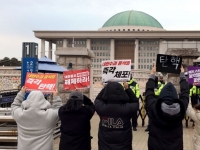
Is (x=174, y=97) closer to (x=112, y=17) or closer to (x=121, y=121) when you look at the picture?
(x=121, y=121)

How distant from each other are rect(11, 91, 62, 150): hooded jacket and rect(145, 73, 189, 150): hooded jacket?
1.48 meters

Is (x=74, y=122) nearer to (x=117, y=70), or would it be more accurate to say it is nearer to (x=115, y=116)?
(x=115, y=116)

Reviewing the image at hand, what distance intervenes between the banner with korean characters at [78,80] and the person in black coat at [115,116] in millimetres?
3130

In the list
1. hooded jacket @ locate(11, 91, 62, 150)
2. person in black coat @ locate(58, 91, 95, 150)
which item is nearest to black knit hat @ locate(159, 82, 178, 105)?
person in black coat @ locate(58, 91, 95, 150)

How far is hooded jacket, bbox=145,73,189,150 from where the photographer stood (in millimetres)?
4684

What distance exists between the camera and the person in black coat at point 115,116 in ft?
16.2

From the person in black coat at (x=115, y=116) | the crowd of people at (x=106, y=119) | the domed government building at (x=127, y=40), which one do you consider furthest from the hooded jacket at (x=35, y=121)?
the domed government building at (x=127, y=40)

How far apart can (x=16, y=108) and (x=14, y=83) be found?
18702mm

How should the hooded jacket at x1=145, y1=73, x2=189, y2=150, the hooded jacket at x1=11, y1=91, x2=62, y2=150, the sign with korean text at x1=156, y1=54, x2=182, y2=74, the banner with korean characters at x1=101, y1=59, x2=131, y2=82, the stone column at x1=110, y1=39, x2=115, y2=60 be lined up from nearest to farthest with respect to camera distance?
1. the hooded jacket at x1=145, y1=73, x2=189, y2=150
2. the hooded jacket at x1=11, y1=91, x2=62, y2=150
3. the sign with korean text at x1=156, y1=54, x2=182, y2=74
4. the banner with korean characters at x1=101, y1=59, x2=131, y2=82
5. the stone column at x1=110, y1=39, x2=115, y2=60

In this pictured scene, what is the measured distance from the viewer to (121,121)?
4992 millimetres

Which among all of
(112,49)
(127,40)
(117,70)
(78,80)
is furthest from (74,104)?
(127,40)

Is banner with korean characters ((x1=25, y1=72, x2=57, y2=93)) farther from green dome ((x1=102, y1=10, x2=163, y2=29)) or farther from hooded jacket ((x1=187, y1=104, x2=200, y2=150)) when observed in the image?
green dome ((x1=102, y1=10, x2=163, y2=29))

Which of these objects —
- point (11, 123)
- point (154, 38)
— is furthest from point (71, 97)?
point (154, 38)

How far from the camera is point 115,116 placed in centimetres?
496
